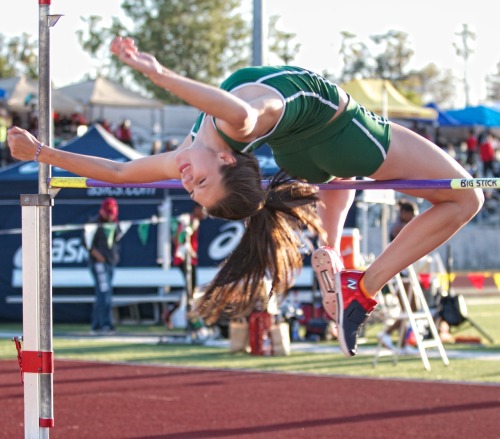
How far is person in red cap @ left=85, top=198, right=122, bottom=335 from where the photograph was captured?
12.1m

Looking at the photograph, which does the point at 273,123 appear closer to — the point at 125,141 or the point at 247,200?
the point at 247,200

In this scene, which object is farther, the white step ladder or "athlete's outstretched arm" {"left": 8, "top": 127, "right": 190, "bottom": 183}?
the white step ladder

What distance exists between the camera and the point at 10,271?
1382 centimetres

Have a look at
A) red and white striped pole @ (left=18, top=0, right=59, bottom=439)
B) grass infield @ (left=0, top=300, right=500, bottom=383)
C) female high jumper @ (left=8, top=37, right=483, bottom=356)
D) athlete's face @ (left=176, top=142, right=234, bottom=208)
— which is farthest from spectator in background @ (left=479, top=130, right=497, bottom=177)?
athlete's face @ (left=176, top=142, right=234, bottom=208)

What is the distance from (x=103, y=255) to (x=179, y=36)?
107ft

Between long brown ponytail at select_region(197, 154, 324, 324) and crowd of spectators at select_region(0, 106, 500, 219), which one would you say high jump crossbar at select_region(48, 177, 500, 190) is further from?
crowd of spectators at select_region(0, 106, 500, 219)

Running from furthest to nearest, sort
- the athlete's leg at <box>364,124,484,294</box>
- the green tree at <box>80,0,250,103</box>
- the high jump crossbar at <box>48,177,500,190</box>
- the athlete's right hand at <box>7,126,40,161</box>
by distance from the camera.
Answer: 1. the green tree at <box>80,0,250,103</box>
2. the athlete's right hand at <box>7,126,40,161</box>
3. the athlete's leg at <box>364,124,484,294</box>
4. the high jump crossbar at <box>48,177,500,190</box>

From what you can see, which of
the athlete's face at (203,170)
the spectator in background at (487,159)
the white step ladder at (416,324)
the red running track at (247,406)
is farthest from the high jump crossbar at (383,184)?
the spectator in background at (487,159)

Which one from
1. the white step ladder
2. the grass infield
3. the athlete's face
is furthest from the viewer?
the white step ladder

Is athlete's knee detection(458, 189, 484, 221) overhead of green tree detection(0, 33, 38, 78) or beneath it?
beneath

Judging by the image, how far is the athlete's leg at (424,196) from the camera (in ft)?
14.6

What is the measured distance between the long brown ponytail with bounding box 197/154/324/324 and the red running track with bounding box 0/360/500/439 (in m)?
1.41

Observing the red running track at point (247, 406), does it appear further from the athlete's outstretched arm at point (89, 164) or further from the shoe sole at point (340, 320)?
the athlete's outstretched arm at point (89, 164)

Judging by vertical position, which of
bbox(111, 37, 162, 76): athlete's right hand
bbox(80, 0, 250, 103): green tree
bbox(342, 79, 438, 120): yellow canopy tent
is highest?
bbox(80, 0, 250, 103): green tree
